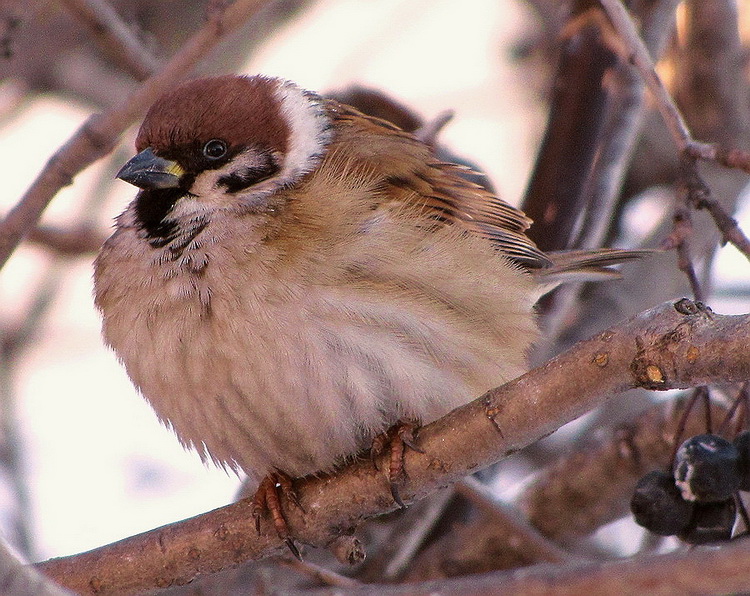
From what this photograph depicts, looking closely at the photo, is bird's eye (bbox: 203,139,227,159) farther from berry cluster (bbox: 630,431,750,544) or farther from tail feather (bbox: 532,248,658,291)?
berry cluster (bbox: 630,431,750,544)

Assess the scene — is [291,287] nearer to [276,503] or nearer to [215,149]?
[276,503]

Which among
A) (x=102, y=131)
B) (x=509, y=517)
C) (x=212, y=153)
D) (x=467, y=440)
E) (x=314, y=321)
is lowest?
(x=509, y=517)

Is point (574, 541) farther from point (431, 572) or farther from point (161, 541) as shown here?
point (161, 541)

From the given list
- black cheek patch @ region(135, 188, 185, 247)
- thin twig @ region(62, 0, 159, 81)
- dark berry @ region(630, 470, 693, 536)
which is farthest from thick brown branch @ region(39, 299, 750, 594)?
thin twig @ region(62, 0, 159, 81)

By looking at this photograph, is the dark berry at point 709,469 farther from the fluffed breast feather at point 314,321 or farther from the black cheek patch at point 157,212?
the black cheek patch at point 157,212

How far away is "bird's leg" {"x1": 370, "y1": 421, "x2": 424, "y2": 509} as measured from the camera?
2447mm

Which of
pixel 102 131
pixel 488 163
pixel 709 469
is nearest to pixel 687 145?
pixel 709 469

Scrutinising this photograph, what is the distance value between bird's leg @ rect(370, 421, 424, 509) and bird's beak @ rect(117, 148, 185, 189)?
928 millimetres

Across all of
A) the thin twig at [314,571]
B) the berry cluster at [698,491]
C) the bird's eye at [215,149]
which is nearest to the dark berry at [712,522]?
the berry cluster at [698,491]

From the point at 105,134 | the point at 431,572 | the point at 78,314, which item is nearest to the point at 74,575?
the point at 105,134

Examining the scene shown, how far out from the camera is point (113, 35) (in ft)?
10.8

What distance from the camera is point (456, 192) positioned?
3191 millimetres

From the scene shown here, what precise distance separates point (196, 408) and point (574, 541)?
150 cm

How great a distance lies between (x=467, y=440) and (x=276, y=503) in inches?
24.5
